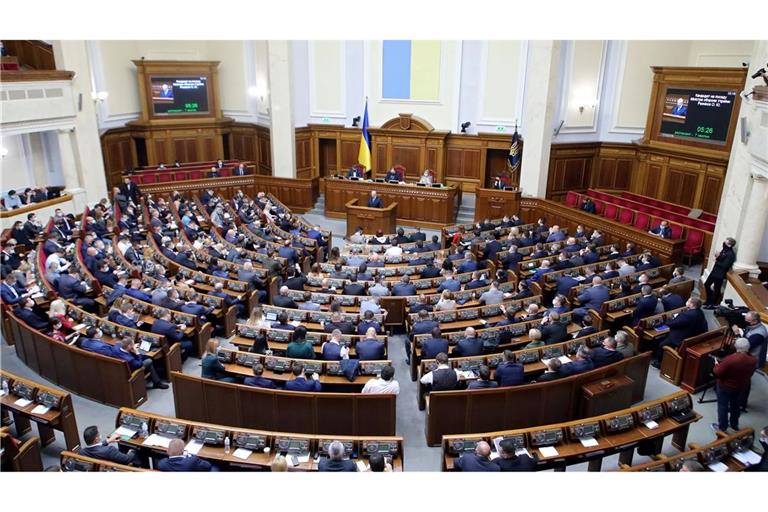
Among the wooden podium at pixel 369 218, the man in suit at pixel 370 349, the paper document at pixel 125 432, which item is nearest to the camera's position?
the paper document at pixel 125 432

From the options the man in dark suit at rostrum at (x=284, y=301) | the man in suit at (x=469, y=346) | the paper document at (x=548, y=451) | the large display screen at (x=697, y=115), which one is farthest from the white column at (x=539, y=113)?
the paper document at (x=548, y=451)

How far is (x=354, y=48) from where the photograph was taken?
1983 centimetres

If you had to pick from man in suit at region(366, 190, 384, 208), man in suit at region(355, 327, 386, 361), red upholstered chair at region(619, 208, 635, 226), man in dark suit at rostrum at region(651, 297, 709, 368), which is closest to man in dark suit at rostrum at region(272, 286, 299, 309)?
man in suit at region(355, 327, 386, 361)

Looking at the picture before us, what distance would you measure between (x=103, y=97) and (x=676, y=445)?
767 inches

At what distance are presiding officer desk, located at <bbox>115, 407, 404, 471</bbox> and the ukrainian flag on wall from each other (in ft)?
52.2

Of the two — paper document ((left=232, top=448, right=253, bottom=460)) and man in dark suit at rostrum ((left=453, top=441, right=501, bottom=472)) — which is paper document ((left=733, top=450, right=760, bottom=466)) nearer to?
man in dark suit at rostrum ((left=453, top=441, right=501, bottom=472))

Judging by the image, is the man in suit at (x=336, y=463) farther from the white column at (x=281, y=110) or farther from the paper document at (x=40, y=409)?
the white column at (x=281, y=110)

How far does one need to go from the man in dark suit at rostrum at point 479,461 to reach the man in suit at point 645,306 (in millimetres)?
4773

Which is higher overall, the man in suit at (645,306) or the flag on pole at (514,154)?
the flag on pole at (514,154)

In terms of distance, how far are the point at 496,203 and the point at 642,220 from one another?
4070 mm

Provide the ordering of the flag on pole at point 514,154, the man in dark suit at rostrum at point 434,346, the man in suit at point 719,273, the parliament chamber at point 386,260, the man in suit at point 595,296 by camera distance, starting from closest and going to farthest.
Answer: the parliament chamber at point 386,260 → the man in dark suit at rostrum at point 434,346 → the man in suit at point 595,296 → the man in suit at point 719,273 → the flag on pole at point 514,154

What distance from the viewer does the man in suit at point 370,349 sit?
7.41 metres

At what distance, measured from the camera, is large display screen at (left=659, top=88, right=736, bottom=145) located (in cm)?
1520

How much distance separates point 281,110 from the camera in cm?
1880
